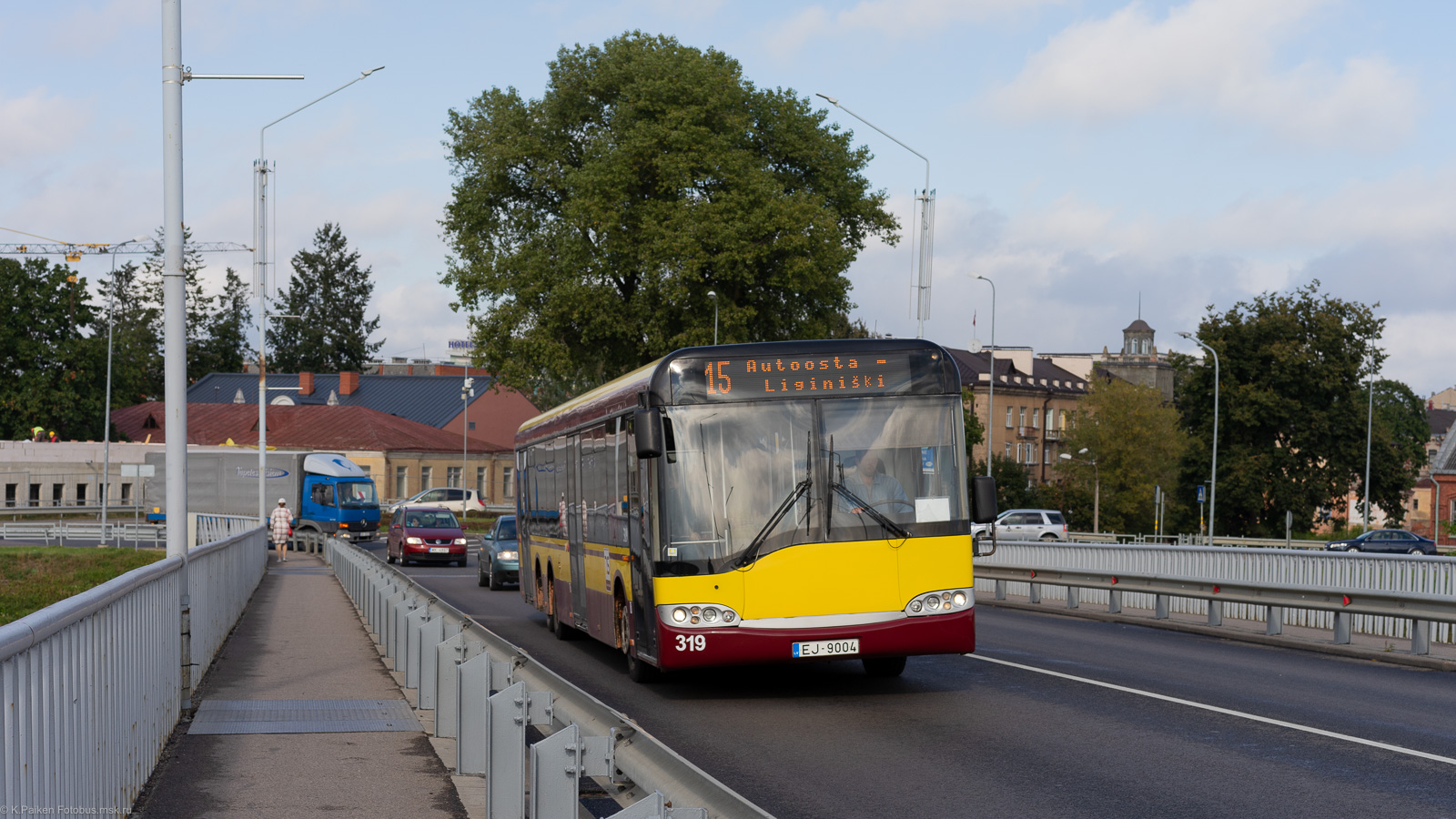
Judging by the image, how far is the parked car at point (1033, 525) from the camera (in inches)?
2338

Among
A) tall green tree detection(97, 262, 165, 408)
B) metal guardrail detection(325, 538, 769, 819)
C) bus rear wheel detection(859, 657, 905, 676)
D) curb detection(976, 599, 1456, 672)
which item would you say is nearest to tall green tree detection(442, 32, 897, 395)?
curb detection(976, 599, 1456, 672)

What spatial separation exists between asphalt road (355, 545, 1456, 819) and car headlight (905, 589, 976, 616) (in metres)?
0.71

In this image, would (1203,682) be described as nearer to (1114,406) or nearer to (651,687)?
(651,687)

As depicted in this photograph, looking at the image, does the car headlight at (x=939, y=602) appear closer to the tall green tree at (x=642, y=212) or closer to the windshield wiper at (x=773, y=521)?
the windshield wiper at (x=773, y=521)

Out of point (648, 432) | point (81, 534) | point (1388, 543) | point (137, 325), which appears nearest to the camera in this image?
point (648, 432)

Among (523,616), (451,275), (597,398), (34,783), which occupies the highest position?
(451,275)

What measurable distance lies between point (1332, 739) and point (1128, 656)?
605cm

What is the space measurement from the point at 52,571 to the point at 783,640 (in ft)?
119

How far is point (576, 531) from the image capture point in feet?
54.6

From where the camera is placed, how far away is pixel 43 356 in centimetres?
8806

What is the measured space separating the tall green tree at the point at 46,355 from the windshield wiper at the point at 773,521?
274 ft

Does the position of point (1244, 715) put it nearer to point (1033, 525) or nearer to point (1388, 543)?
point (1388, 543)

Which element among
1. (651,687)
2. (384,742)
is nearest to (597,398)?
(651,687)

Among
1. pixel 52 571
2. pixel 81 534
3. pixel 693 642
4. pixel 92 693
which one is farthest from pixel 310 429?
pixel 92 693
